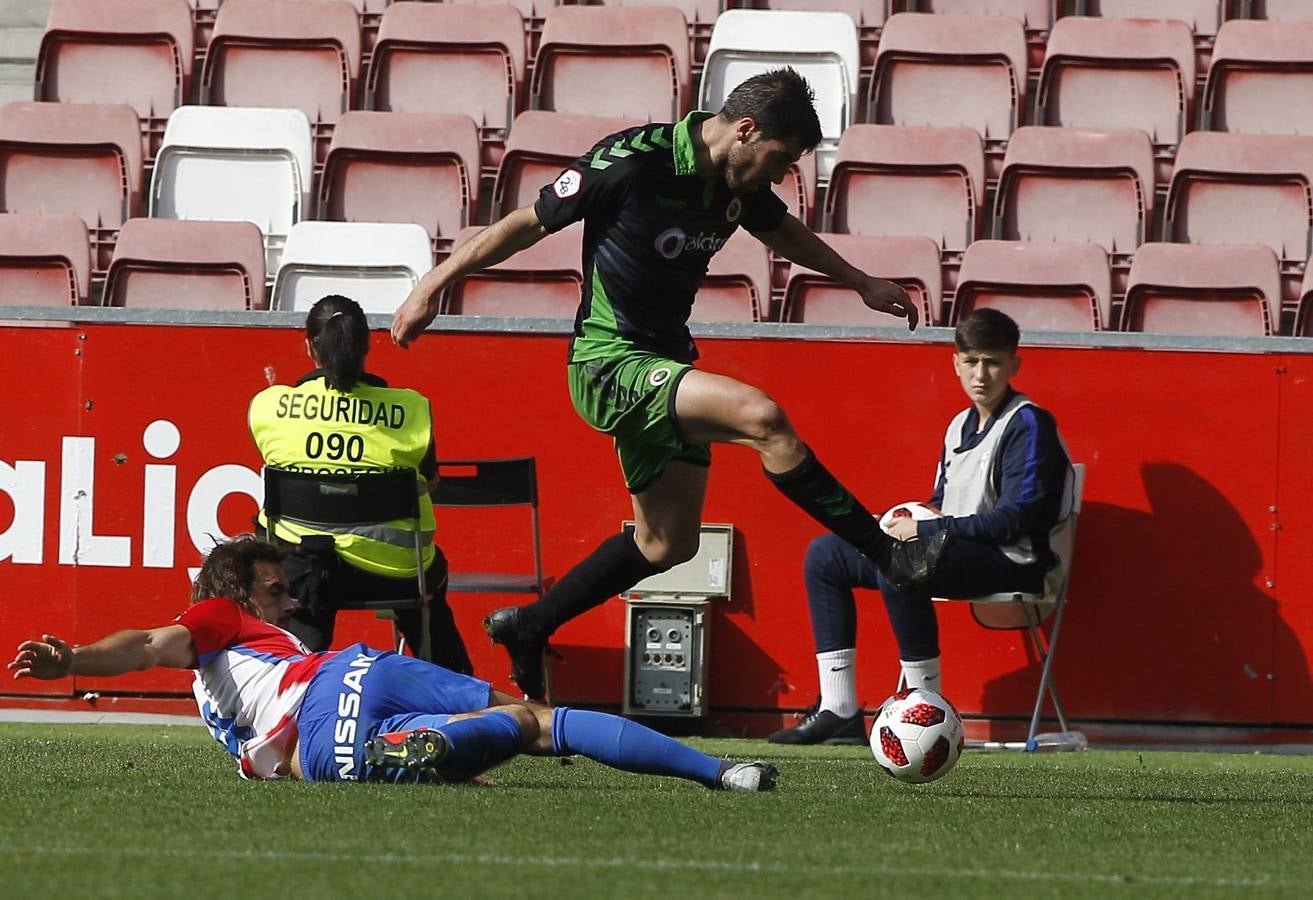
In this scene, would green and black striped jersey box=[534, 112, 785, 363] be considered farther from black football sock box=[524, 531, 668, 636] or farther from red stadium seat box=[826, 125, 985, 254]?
red stadium seat box=[826, 125, 985, 254]

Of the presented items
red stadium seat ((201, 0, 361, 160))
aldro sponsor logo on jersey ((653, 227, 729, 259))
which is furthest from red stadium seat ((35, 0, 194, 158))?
aldro sponsor logo on jersey ((653, 227, 729, 259))

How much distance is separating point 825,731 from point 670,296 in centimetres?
250

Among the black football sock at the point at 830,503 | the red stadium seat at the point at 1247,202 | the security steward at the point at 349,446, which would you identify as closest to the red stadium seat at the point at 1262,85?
the red stadium seat at the point at 1247,202

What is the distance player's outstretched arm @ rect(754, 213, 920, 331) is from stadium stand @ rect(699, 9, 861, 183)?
453cm

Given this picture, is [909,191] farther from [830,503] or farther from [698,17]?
[830,503]

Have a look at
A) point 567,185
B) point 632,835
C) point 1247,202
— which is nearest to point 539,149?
point 1247,202

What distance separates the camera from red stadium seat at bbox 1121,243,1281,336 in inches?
359

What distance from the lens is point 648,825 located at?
15.0 ft

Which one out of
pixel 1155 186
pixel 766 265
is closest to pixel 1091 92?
pixel 1155 186

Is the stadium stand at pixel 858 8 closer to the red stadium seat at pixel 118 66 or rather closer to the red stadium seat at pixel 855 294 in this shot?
the red stadium seat at pixel 855 294

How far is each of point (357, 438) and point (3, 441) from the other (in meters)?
1.92

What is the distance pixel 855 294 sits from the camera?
9141mm

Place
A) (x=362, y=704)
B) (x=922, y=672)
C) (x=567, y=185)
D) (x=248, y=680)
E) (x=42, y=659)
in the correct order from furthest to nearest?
(x=922, y=672)
(x=567, y=185)
(x=248, y=680)
(x=362, y=704)
(x=42, y=659)

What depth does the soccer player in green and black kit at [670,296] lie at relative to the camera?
5.45m
